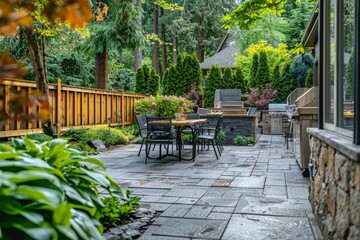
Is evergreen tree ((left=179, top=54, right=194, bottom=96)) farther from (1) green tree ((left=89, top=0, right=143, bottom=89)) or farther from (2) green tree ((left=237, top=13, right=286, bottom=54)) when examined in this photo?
(2) green tree ((left=237, top=13, right=286, bottom=54))

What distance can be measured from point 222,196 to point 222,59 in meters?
19.0

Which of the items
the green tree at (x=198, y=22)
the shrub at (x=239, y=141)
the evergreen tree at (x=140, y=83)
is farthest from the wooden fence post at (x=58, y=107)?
the green tree at (x=198, y=22)

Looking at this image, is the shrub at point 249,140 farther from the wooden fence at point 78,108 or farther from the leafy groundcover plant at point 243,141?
the wooden fence at point 78,108

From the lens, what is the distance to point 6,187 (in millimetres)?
1606

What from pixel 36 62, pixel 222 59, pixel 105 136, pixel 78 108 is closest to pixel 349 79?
pixel 36 62

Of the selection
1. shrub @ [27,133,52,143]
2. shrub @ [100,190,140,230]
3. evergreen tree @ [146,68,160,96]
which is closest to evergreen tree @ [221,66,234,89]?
evergreen tree @ [146,68,160,96]

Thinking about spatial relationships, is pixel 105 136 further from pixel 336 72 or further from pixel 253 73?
pixel 253 73

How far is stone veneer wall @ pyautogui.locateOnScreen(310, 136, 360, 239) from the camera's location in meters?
1.79

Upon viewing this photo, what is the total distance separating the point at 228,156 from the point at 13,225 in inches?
244

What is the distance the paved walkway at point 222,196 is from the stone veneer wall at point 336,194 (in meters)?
0.22

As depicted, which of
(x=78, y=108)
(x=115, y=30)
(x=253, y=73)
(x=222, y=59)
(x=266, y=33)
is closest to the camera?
(x=78, y=108)

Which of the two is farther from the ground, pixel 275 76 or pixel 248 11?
pixel 248 11

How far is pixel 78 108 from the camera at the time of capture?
29.4 ft

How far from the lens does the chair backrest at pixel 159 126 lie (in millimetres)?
6496
